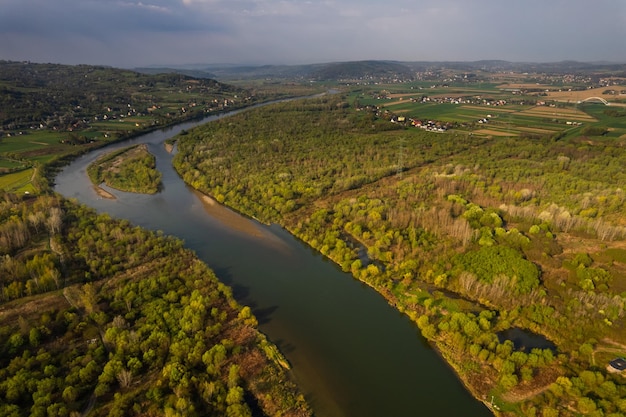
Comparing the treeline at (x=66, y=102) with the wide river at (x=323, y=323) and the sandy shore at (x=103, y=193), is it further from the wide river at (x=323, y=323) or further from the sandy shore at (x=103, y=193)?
the wide river at (x=323, y=323)

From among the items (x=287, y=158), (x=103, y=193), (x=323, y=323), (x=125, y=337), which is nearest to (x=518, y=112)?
(x=287, y=158)

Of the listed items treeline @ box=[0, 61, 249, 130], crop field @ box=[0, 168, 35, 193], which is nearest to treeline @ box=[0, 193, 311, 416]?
crop field @ box=[0, 168, 35, 193]

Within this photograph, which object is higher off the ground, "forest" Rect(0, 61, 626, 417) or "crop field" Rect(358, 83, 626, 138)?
"crop field" Rect(358, 83, 626, 138)

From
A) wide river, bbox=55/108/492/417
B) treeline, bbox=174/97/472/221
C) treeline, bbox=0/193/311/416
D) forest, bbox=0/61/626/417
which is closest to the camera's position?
treeline, bbox=0/193/311/416

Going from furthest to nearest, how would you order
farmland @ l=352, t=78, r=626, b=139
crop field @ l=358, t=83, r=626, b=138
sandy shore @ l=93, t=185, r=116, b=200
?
crop field @ l=358, t=83, r=626, b=138 → farmland @ l=352, t=78, r=626, b=139 → sandy shore @ l=93, t=185, r=116, b=200

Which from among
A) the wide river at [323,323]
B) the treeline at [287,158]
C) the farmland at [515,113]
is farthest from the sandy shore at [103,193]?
the farmland at [515,113]

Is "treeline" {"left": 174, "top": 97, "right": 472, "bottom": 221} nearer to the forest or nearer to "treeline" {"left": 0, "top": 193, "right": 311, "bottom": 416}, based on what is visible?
the forest
